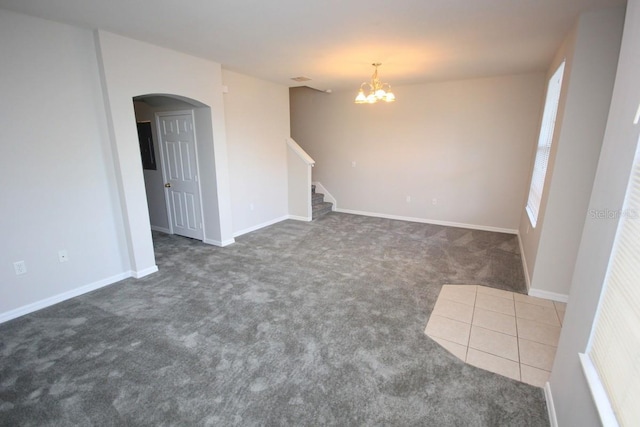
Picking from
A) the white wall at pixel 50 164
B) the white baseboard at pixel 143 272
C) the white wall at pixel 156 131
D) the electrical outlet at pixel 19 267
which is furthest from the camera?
the white wall at pixel 156 131

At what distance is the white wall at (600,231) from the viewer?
4.15 feet

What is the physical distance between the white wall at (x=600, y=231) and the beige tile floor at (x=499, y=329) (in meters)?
0.54

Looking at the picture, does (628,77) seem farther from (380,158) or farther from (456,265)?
(380,158)

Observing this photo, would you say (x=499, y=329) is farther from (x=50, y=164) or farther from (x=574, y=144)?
(x=50, y=164)

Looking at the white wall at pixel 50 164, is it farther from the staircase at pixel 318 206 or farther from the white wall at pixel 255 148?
the staircase at pixel 318 206

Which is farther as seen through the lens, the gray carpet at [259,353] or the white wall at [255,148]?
the white wall at [255,148]

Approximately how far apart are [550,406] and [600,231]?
3.69 feet

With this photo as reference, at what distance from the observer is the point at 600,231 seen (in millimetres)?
1416

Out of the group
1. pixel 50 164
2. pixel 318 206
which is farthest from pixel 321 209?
pixel 50 164

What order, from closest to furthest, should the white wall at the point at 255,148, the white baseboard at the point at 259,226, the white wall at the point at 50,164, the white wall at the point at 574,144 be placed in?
the white wall at the point at 574,144, the white wall at the point at 50,164, the white wall at the point at 255,148, the white baseboard at the point at 259,226

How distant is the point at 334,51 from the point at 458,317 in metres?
3.17

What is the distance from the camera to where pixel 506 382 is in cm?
200

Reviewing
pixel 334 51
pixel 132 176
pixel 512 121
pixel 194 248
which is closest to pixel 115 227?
pixel 132 176

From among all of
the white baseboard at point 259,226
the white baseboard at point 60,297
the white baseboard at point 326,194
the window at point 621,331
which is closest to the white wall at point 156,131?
the white baseboard at point 259,226
